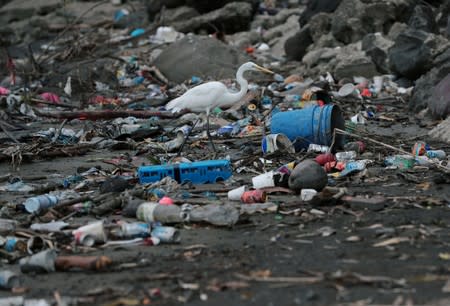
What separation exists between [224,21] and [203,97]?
10528 mm

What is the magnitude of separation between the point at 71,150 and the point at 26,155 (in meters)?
0.53

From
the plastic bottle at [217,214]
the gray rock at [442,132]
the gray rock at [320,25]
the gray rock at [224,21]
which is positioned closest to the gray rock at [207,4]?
the gray rock at [224,21]

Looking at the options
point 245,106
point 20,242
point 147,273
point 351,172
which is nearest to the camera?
point 147,273

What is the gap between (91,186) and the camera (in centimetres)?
671

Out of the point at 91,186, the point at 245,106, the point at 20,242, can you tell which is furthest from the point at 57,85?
the point at 20,242

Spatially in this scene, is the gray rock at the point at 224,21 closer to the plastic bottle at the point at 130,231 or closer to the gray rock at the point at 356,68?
the gray rock at the point at 356,68

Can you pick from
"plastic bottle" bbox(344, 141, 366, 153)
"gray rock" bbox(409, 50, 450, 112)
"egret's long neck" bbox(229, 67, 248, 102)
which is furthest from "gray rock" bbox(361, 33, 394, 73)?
"plastic bottle" bbox(344, 141, 366, 153)

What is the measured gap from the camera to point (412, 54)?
1192 centimetres

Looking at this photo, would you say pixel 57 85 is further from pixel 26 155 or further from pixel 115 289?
pixel 115 289

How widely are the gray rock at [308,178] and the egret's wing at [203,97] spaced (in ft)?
9.32

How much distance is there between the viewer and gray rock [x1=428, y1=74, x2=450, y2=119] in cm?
951

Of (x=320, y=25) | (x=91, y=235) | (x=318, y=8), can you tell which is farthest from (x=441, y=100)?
(x=318, y=8)

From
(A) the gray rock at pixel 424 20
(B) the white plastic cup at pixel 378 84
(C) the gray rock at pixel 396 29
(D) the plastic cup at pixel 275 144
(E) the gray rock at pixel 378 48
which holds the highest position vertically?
(A) the gray rock at pixel 424 20

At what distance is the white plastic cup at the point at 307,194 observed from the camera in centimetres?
573
